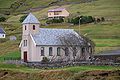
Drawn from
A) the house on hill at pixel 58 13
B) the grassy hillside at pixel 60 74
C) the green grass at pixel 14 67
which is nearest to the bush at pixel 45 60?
the green grass at pixel 14 67

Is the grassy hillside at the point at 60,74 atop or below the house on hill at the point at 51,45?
below

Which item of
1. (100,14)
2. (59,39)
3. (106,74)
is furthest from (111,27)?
(106,74)

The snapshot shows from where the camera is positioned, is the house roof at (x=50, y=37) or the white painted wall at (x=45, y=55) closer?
the white painted wall at (x=45, y=55)

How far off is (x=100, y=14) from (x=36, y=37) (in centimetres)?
8342

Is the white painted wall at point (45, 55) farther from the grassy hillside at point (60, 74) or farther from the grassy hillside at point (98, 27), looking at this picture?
the grassy hillside at point (98, 27)

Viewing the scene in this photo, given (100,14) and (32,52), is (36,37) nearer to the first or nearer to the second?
(32,52)

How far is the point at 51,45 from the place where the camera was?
80.8 meters

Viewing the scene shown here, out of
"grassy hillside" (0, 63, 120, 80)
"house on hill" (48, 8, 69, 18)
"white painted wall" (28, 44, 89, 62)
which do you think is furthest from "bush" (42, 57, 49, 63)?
"house on hill" (48, 8, 69, 18)

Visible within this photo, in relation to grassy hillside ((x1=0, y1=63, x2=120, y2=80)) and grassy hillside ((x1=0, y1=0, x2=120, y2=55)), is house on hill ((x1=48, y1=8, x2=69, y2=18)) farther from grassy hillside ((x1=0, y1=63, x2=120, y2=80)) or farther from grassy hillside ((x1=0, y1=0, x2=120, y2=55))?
grassy hillside ((x1=0, y1=63, x2=120, y2=80))

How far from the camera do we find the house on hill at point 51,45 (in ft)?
263

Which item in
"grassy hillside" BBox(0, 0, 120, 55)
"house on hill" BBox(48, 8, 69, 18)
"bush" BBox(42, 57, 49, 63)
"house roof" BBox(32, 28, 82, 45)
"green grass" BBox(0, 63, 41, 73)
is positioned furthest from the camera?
"house on hill" BBox(48, 8, 69, 18)

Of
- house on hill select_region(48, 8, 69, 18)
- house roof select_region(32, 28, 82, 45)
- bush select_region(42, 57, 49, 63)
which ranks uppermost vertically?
house on hill select_region(48, 8, 69, 18)

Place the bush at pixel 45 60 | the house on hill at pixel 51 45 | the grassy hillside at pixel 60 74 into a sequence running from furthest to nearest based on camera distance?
1. the house on hill at pixel 51 45
2. the bush at pixel 45 60
3. the grassy hillside at pixel 60 74

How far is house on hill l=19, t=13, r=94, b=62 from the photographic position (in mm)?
80250
